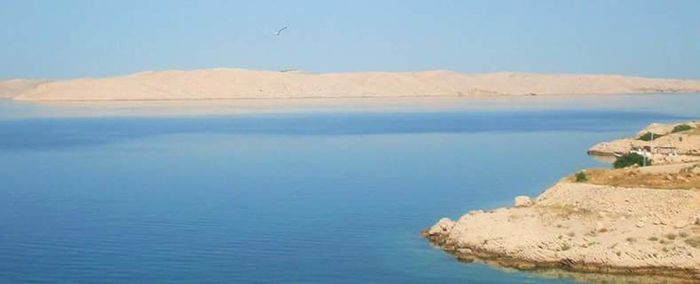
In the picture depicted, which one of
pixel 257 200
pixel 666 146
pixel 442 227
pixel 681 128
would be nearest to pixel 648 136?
pixel 681 128

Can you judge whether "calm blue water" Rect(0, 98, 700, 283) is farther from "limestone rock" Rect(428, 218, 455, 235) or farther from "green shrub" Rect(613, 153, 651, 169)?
"green shrub" Rect(613, 153, 651, 169)

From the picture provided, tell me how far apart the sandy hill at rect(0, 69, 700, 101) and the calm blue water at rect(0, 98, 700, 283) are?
9079 cm

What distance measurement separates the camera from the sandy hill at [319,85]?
142750mm

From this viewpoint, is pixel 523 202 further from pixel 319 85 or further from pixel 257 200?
pixel 319 85

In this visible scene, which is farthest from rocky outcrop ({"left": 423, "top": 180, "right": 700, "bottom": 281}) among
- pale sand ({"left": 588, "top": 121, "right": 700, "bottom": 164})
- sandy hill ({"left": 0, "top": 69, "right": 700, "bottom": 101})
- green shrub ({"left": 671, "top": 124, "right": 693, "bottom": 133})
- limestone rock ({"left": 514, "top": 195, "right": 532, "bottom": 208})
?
sandy hill ({"left": 0, "top": 69, "right": 700, "bottom": 101})

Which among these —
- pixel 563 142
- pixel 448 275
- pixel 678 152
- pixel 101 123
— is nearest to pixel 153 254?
pixel 448 275

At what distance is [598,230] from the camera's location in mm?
17141

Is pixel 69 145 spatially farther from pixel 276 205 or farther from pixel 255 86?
pixel 255 86

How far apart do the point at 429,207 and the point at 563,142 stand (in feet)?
81.2

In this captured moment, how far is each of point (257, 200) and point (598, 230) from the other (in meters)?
11.1

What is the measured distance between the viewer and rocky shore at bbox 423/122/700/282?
53.0ft

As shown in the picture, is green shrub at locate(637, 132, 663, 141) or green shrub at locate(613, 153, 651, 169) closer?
green shrub at locate(613, 153, 651, 169)

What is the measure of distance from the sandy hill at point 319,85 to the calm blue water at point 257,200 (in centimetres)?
9079

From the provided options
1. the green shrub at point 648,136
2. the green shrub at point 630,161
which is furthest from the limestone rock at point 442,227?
the green shrub at point 648,136
